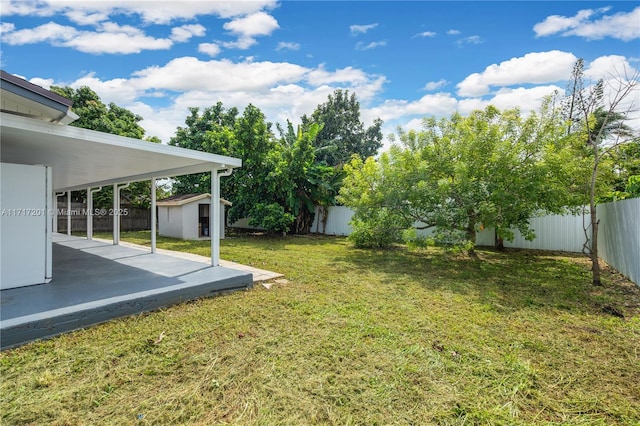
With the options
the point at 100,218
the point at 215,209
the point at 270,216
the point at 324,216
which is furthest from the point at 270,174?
the point at 100,218

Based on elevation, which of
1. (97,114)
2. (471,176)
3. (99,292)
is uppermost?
(97,114)

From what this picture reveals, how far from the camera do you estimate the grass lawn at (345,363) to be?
239 cm

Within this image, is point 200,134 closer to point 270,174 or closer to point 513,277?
point 270,174

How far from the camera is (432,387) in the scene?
2701mm

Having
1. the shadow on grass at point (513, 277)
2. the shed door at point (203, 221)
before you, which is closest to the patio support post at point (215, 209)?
the shadow on grass at point (513, 277)

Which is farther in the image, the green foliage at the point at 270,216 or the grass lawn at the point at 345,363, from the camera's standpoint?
the green foliage at the point at 270,216

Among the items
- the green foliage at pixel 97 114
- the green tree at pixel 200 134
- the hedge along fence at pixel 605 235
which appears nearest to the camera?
the hedge along fence at pixel 605 235

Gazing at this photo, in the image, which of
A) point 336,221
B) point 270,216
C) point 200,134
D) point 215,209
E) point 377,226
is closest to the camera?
point 215,209

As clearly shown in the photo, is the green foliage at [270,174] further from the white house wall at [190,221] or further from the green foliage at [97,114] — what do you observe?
the green foliage at [97,114]

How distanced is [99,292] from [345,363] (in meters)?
3.83

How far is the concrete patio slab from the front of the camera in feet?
11.8

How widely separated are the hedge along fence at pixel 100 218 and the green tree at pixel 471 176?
15322 millimetres

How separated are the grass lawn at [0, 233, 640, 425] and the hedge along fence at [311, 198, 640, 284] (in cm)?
106

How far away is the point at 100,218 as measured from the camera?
57.4 ft
